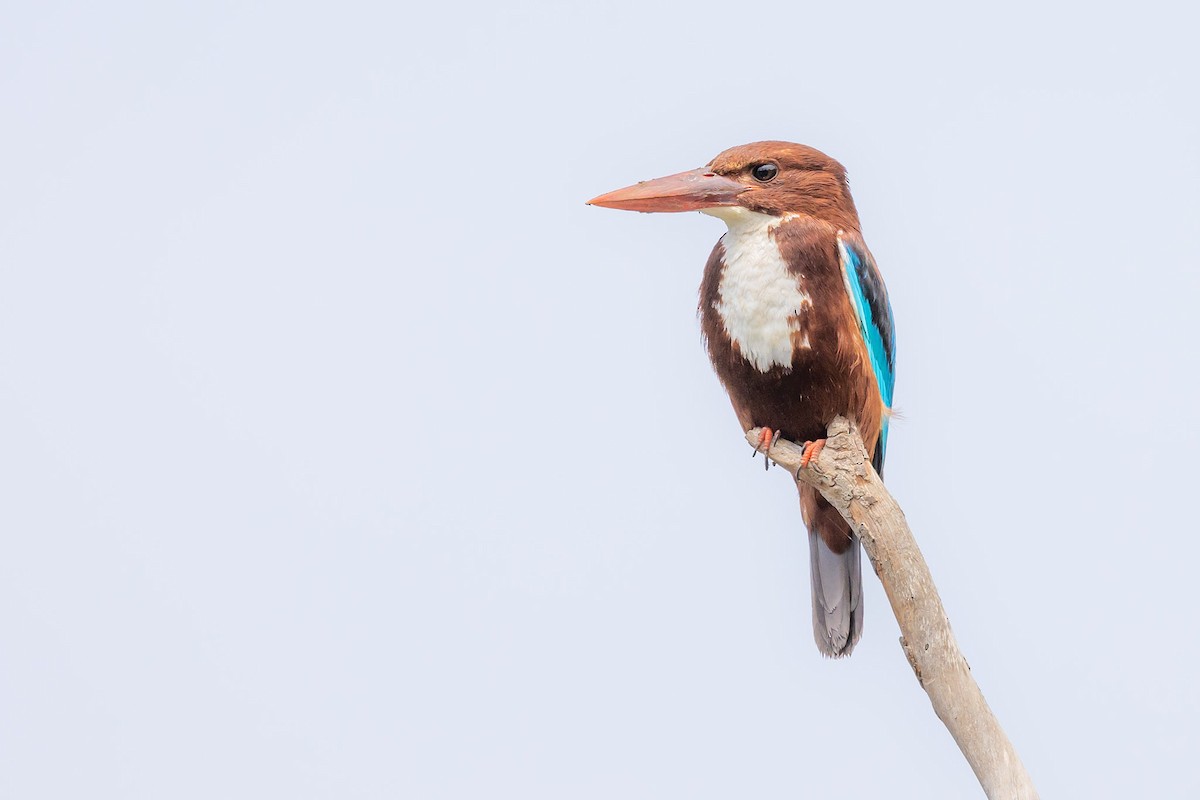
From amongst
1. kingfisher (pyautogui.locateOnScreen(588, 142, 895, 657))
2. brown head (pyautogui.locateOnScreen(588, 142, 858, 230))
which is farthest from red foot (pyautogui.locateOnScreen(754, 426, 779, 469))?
brown head (pyautogui.locateOnScreen(588, 142, 858, 230))

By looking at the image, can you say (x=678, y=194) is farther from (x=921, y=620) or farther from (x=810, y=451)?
(x=921, y=620)

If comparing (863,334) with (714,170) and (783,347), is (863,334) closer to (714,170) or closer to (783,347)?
(783,347)

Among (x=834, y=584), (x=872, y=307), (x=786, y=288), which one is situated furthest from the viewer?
(x=834, y=584)

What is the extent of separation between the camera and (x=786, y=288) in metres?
3.49

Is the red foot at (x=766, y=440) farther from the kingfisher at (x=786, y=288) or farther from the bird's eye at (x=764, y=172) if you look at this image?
the bird's eye at (x=764, y=172)

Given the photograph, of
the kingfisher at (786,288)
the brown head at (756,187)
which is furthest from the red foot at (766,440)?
the brown head at (756,187)

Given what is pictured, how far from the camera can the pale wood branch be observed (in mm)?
3521

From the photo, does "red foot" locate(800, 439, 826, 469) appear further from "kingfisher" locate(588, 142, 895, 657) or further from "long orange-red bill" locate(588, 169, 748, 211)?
"long orange-red bill" locate(588, 169, 748, 211)

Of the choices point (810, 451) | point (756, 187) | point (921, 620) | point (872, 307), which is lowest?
point (921, 620)

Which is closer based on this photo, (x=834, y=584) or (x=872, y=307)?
(x=872, y=307)

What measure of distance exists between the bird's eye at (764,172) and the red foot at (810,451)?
664 mm

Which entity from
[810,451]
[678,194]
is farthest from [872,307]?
[678,194]

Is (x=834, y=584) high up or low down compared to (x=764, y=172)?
down

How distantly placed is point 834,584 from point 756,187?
1.12m
